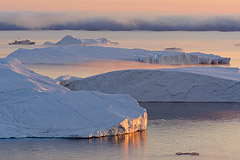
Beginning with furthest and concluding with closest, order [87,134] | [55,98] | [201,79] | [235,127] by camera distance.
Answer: [201,79], [235,127], [55,98], [87,134]

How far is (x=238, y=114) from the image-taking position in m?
22.4

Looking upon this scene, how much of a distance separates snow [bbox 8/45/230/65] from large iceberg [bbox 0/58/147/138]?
31.9 metres

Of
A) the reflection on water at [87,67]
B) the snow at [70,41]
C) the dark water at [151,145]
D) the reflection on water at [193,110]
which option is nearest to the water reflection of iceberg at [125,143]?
the dark water at [151,145]

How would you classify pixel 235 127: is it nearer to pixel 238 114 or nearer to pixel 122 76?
pixel 238 114

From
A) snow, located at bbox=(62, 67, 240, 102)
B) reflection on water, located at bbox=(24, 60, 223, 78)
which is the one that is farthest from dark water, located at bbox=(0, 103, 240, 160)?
reflection on water, located at bbox=(24, 60, 223, 78)

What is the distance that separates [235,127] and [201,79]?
6.29 meters

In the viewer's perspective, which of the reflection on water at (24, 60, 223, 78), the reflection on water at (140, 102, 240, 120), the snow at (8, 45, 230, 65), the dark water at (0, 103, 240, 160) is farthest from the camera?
the snow at (8, 45, 230, 65)

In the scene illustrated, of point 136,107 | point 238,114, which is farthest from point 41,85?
point 238,114

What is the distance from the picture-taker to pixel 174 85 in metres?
25.6

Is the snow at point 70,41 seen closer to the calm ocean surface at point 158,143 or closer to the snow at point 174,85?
the snow at point 174,85

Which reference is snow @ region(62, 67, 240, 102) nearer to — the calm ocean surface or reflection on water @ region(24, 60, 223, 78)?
the calm ocean surface

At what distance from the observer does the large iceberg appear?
16.6m

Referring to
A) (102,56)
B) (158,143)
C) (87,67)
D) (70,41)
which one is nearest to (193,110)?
(158,143)

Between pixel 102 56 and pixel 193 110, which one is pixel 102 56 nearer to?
pixel 102 56
